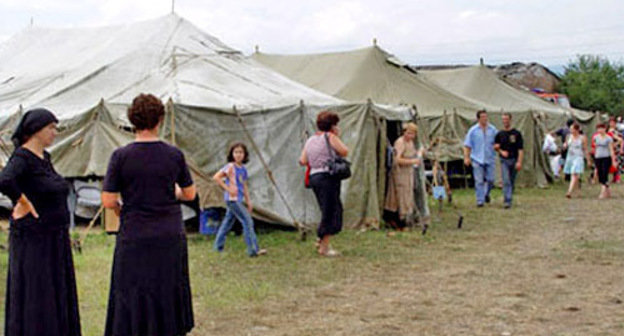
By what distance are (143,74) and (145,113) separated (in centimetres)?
949

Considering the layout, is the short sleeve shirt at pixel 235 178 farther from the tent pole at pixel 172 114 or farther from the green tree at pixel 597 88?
the green tree at pixel 597 88

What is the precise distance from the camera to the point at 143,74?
14641 mm

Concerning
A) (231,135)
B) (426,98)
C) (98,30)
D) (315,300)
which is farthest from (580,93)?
(315,300)

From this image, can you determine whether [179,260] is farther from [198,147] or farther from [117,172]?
[198,147]

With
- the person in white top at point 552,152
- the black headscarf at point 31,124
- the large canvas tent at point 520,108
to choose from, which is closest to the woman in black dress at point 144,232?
the black headscarf at point 31,124

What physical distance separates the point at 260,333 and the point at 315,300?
4.54 ft

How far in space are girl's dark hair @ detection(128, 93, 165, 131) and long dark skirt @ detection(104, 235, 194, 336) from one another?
Answer: 0.69 meters

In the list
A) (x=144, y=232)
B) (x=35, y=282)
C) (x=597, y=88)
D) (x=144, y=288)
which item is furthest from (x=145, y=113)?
(x=597, y=88)

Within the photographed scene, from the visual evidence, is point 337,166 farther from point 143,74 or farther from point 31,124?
point 143,74

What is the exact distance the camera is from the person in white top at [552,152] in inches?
908

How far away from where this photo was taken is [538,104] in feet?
88.7

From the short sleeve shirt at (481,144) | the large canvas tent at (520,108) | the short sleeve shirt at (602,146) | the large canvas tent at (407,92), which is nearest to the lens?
the short sleeve shirt at (481,144)

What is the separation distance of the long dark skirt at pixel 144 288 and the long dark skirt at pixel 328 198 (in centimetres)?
512

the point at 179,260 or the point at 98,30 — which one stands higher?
the point at 98,30
